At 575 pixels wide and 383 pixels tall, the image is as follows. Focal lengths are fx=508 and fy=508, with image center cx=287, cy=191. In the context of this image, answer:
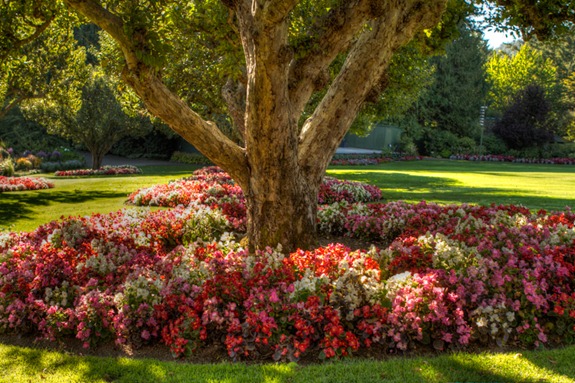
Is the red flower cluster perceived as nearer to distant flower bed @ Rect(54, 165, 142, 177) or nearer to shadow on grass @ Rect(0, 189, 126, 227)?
shadow on grass @ Rect(0, 189, 126, 227)

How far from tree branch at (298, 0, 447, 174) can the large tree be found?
0.01m

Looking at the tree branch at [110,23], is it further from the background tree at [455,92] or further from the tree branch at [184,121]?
the background tree at [455,92]

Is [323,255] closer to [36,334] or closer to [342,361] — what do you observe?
[342,361]

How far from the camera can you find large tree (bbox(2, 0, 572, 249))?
5902mm

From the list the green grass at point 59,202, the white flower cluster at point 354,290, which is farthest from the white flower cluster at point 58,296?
the green grass at point 59,202

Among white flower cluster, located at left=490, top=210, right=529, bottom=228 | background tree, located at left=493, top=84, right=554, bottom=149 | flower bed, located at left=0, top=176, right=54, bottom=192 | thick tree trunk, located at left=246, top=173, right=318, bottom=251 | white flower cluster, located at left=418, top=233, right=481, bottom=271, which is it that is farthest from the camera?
background tree, located at left=493, top=84, right=554, bottom=149

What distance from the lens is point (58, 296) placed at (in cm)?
541

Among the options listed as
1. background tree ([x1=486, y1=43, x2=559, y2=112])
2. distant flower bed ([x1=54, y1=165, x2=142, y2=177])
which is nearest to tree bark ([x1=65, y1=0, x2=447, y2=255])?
distant flower bed ([x1=54, y1=165, x2=142, y2=177])

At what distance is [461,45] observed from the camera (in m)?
50.4

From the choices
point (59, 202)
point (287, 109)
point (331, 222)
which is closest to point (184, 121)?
point (287, 109)

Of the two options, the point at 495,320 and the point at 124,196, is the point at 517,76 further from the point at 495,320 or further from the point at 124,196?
the point at 495,320

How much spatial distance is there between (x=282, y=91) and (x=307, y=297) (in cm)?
256

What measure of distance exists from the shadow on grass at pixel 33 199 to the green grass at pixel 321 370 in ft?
27.1

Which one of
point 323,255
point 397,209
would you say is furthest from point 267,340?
point 397,209
